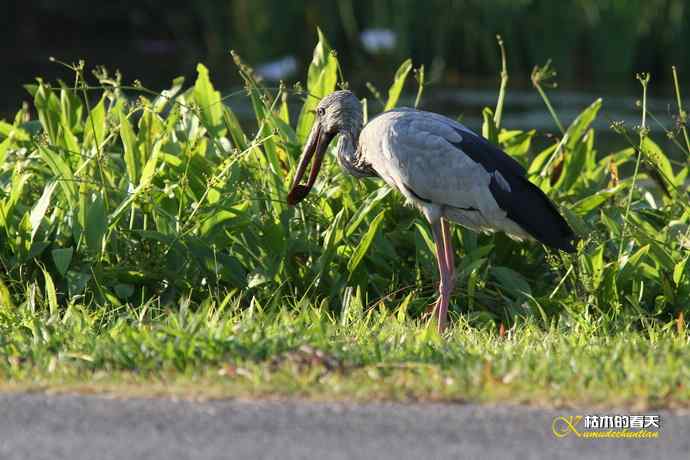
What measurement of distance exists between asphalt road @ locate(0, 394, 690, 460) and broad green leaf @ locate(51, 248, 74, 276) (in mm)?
2008

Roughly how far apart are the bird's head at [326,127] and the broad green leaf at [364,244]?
0.38 metres

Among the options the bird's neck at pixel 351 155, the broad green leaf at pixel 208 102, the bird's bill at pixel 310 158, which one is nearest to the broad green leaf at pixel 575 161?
the bird's neck at pixel 351 155

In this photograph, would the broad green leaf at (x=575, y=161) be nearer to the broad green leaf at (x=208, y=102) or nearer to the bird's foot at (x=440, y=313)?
the bird's foot at (x=440, y=313)

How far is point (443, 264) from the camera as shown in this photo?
20.0ft

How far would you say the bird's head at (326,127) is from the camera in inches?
247

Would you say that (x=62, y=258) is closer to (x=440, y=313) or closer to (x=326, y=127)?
(x=326, y=127)

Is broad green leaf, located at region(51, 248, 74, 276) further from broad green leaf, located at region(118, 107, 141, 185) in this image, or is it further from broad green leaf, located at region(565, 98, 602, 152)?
broad green leaf, located at region(565, 98, 602, 152)

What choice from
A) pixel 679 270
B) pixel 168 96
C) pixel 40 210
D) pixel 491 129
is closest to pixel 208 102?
pixel 168 96

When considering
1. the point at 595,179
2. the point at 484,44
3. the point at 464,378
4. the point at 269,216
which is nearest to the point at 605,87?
the point at 484,44

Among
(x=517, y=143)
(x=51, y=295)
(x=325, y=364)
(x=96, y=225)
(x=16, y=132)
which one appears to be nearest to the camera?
(x=325, y=364)

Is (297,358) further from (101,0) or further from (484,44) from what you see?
(101,0)

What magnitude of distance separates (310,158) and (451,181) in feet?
2.67

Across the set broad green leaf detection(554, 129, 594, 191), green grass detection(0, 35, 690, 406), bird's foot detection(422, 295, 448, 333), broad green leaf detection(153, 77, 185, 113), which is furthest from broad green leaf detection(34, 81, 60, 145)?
broad green leaf detection(554, 129, 594, 191)

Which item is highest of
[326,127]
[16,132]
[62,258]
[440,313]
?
[326,127]
